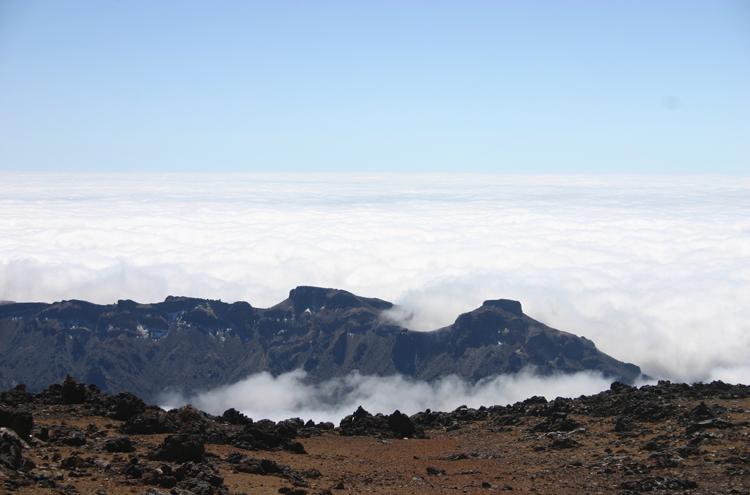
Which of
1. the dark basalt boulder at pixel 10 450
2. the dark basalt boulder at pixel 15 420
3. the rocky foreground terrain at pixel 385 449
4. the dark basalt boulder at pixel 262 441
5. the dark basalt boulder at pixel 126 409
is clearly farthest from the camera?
the dark basalt boulder at pixel 126 409

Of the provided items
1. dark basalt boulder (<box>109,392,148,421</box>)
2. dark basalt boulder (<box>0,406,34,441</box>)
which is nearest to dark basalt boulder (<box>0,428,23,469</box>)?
dark basalt boulder (<box>0,406,34,441</box>)

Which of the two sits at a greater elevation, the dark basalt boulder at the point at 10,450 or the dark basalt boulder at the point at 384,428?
the dark basalt boulder at the point at 10,450

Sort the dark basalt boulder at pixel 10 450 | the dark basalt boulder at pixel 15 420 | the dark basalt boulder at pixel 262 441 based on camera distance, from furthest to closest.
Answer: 1. the dark basalt boulder at pixel 262 441
2. the dark basalt boulder at pixel 15 420
3. the dark basalt boulder at pixel 10 450

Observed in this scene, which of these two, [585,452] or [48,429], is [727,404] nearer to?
[585,452]

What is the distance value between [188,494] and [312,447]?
1690 cm

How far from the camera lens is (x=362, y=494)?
27.4 meters

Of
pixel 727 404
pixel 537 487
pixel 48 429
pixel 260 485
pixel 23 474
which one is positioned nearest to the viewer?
pixel 23 474

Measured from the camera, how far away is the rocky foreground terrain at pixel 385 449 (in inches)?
992

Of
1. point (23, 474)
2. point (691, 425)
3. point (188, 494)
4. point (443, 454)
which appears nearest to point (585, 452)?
point (691, 425)

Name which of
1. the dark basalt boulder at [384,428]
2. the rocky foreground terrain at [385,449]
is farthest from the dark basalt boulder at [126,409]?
the dark basalt boulder at [384,428]

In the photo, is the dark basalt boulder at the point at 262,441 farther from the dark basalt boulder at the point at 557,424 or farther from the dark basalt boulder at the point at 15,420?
the dark basalt boulder at the point at 557,424

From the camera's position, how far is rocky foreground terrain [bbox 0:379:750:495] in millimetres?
25188

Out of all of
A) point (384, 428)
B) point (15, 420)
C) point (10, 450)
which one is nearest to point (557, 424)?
point (384, 428)

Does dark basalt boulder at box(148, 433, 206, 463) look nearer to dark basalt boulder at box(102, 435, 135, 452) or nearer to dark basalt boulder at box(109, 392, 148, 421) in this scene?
dark basalt boulder at box(102, 435, 135, 452)
